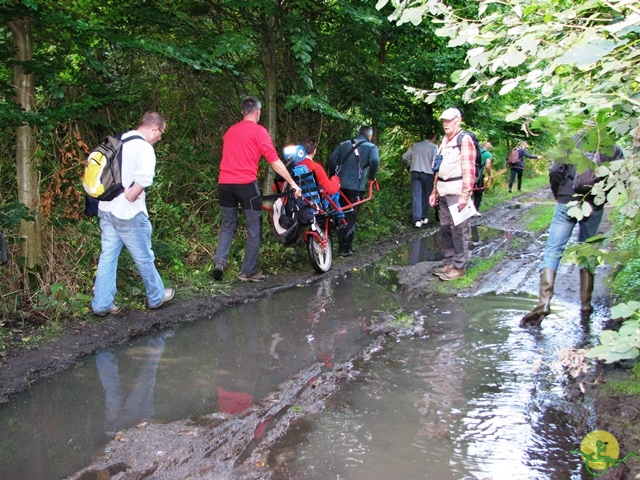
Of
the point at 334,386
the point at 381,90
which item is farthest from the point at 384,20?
the point at 334,386

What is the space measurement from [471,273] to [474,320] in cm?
195

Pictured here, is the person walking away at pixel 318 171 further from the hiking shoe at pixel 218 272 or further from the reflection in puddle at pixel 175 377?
the reflection in puddle at pixel 175 377

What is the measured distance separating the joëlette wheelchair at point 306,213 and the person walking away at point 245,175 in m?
0.26

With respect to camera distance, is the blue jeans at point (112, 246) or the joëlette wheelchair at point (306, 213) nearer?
the blue jeans at point (112, 246)

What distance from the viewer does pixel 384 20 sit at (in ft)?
29.2

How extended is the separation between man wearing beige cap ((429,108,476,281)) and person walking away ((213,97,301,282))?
2.01 metres

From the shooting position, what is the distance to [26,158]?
6195 millimetres

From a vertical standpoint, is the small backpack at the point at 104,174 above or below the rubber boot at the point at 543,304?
above

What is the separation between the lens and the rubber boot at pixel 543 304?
6009mm

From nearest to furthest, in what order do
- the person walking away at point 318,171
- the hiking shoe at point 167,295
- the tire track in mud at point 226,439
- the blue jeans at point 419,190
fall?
1. the tire track in mud at point 226,439
2. the hiking shoe at point 167,295
3. the person walking away at point 318,171
4. the blue jeans at point 419,190

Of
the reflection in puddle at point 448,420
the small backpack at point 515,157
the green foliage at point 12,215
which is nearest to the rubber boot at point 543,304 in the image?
the reflection in puddle at point 448,420

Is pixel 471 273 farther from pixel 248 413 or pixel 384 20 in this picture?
pixel 248 413

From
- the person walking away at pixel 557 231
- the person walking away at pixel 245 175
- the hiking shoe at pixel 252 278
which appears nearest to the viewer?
the person walking away at pixel 557 231

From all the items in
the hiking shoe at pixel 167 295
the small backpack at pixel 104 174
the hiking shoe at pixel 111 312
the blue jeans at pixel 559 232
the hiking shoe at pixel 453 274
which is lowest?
the hiking shoe at pixel 111 312
